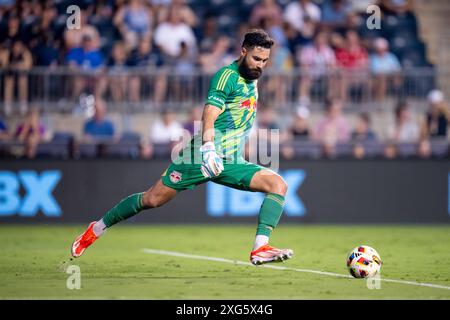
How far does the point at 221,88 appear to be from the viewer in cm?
1072

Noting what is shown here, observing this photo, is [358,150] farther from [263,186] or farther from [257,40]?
[257,40]

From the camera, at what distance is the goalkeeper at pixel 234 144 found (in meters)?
10.7

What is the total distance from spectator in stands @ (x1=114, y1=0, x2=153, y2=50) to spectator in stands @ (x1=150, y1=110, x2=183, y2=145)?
2312 millimetres

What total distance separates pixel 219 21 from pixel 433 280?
13.2m

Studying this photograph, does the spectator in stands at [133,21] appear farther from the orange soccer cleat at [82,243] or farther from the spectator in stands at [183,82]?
the orange soccer cleat at [82,243]

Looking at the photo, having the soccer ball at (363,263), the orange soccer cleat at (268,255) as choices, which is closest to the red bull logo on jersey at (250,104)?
the orange soccer cleat at (268,255)

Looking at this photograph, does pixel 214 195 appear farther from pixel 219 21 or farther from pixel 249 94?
pixel 249 94

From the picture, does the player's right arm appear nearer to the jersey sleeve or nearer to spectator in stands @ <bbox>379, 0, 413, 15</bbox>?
the jersey sleeve

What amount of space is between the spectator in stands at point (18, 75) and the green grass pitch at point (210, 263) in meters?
2.70

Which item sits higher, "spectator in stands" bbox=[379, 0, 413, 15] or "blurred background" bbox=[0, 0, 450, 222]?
"spectator in stands" bbox=[379, 0, 413, 15]

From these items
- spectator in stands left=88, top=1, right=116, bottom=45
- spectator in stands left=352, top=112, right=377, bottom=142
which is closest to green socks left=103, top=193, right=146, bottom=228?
spectator in stands left=352, top=112, right=377, bottom=142

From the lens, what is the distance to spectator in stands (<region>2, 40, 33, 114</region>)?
65.0 feet
